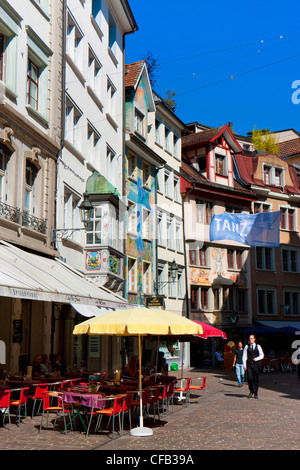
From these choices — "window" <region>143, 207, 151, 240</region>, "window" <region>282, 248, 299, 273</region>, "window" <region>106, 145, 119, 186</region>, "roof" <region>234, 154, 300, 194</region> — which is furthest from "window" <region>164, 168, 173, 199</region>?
"window" <region>282, 248, 299, 273</region>

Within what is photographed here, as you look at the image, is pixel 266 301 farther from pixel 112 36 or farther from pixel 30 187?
pixel 30 187

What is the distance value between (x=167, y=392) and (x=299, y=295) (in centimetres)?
3447

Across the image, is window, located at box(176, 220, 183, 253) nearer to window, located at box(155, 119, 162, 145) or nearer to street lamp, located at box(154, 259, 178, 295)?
street lamp, located at box(154, 259, 178, 295)

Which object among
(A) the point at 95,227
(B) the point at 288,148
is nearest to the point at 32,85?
(A) the point at 95,227

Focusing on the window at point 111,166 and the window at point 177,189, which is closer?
the window at point 111,166

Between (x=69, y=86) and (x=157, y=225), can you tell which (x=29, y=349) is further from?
(x=157, y=225)

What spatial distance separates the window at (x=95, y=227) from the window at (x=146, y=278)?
1015 centimetres

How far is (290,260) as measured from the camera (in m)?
46.8

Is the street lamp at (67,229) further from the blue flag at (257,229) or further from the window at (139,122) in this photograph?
the window at (139,122)

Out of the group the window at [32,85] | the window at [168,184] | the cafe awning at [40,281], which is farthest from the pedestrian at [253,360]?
the window at [168,184]

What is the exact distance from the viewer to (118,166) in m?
28.6

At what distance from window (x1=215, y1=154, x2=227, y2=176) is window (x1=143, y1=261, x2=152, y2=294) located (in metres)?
12.9

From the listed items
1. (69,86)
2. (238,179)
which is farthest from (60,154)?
(238,179)

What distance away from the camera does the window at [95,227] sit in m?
22.9
